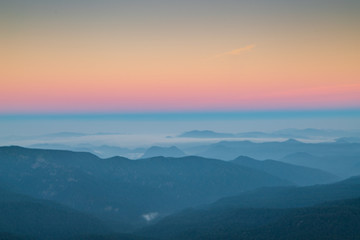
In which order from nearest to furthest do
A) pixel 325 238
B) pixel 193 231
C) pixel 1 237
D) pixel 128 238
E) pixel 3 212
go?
1. pixel 325 238
2. pixel 1 237
3. pixel 128 238
4. pixel 193 231
5. pixel 3 212

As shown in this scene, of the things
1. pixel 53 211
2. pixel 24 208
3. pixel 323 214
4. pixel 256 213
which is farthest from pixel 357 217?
A: pixel 24 208

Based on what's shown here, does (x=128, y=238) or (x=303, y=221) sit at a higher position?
Result: (x=303, y=221)

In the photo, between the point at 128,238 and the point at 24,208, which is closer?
the point at 128,238

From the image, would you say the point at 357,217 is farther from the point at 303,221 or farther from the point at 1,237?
the point at 1,237

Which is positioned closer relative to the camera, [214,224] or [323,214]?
[323,214]

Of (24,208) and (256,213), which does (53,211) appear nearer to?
(24,208)

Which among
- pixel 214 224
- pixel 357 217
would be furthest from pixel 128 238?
pixel 357 217

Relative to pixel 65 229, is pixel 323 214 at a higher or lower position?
higher

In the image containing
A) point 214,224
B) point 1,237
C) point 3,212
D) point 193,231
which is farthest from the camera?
point 3,212

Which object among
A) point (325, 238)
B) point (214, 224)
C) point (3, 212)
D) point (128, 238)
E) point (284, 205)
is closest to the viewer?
point (325, 238)
